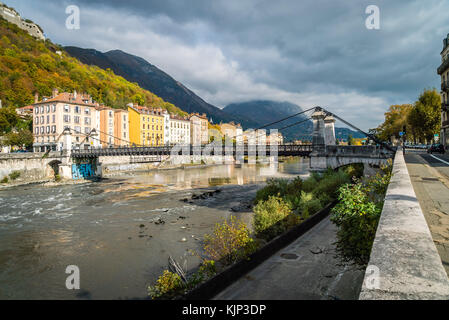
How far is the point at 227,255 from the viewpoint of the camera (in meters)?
9.49

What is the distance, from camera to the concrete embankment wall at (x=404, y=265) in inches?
91.4

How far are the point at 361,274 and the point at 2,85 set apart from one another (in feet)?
290

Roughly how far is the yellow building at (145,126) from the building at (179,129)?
17.8 feet

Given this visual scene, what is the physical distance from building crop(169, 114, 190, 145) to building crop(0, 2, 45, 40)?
3978 inches

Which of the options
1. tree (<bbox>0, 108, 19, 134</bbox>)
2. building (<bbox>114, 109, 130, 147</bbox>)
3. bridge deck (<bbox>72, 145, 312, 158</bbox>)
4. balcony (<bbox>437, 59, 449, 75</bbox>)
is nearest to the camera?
bridge deck (<bbox>72, 145, 312, 158</bbox>)

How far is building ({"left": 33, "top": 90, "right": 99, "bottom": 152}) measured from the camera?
2151 inches

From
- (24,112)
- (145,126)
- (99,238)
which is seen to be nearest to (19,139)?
(24,112)

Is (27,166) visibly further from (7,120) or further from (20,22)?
(20,22)

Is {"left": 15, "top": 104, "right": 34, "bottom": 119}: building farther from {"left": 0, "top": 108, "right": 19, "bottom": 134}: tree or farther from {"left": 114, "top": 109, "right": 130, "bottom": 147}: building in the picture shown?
{"left": 114, "top": 109, "right": 130, "bottom": 147}: building

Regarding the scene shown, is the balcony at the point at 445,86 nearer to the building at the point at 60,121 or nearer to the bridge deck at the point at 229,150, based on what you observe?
the bridge deck at the point at 229,150

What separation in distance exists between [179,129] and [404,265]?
8783 centimetres

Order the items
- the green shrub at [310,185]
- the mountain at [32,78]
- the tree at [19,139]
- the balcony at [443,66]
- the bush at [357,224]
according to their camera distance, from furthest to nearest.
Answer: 1. the mountain at [32,78]
2. the tree at [19,139]
3. the balcony at [443,66]
4. the green shrub at [310,185]
5. the bush at [357,224]

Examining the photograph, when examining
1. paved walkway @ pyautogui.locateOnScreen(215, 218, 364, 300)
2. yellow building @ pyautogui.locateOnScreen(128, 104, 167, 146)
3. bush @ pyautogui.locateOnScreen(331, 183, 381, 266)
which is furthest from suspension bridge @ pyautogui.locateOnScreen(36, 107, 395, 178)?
yellow building @ pyautogui.locateOnScreen(128, 104, 167, 146)

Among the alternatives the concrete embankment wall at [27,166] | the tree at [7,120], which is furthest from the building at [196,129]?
the concrete embankment wall at [27,166]
